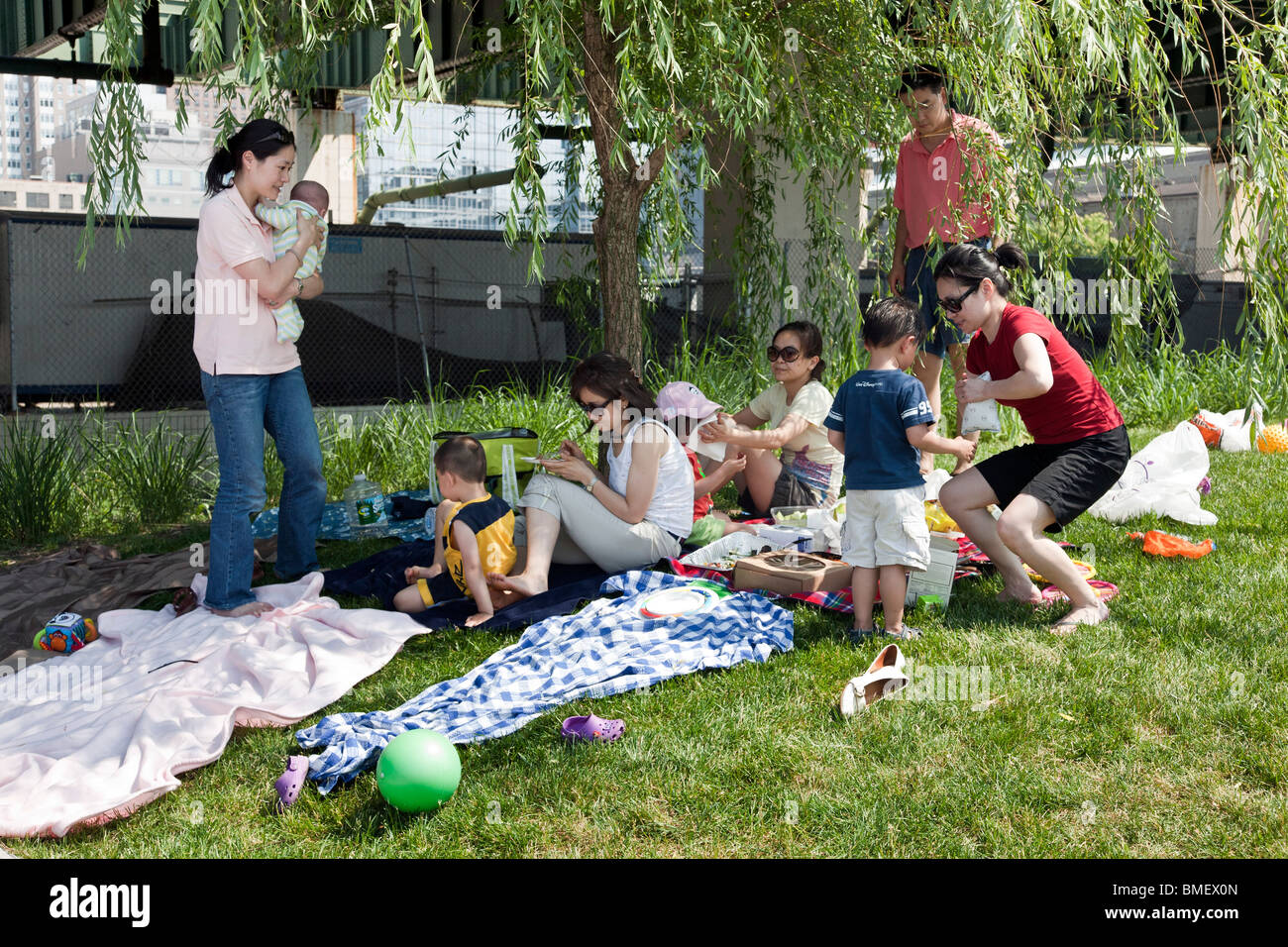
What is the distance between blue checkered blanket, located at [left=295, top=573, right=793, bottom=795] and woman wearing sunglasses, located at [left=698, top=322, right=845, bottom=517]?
3.97ft

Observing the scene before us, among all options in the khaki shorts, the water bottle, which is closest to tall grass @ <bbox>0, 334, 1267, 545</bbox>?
the water bottle

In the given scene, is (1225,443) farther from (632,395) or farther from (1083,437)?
(632,395)

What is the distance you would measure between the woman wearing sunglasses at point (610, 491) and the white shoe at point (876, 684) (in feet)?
4.94

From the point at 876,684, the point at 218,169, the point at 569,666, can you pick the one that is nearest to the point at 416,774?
the point at 569,666

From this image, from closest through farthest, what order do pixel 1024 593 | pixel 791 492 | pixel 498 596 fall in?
pixel 1024 593
pixel 498 596
pixel 791 492

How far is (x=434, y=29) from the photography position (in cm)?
1223

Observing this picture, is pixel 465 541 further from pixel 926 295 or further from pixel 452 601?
pixel 926 295

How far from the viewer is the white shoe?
131 inches

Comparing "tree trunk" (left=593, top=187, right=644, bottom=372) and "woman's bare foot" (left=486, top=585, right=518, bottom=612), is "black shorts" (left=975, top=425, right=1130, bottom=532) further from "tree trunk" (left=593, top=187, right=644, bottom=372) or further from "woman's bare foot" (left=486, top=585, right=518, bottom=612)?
"tree trunk" (left=593, top=187, right=644, bottom=372)

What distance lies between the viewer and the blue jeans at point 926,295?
5805mm

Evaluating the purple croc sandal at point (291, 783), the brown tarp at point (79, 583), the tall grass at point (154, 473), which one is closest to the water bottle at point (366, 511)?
the brown tarp at point (79, 583)

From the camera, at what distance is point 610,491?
15.7 ft

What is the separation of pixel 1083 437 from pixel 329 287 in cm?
738

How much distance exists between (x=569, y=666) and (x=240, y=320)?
6.48 ft
